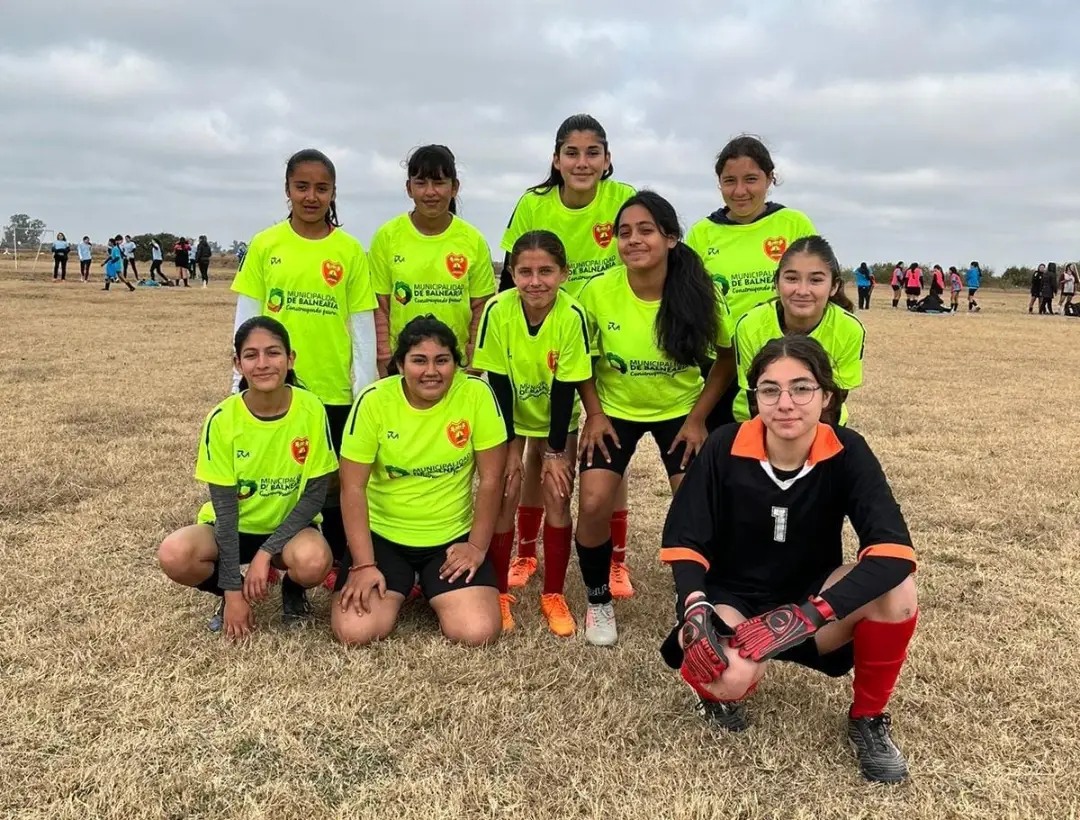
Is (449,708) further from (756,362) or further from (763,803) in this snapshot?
(756,362)

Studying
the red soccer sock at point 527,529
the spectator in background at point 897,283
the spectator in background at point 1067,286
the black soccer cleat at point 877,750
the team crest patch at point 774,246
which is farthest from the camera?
the spectator in background at point 897,283

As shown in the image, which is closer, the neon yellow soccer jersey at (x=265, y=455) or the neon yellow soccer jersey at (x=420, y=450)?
the neon yellow soccer jersey at (x=265, y=455)

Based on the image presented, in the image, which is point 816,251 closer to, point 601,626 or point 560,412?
point 560,412

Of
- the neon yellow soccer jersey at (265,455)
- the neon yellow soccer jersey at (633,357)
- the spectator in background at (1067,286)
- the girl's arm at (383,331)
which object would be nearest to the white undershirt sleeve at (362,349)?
the girl's arm at (383,331)

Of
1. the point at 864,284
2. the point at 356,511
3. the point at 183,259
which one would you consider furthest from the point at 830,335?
the point at 183,259

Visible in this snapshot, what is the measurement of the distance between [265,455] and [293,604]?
686 mm

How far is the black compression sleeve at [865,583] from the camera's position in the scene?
8.54 ft

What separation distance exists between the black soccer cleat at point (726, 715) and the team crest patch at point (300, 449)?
1954 mm

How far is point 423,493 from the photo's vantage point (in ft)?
12.6

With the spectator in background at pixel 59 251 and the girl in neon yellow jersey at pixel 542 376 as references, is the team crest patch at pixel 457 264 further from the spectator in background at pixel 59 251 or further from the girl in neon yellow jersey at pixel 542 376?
the spectator in background at pixel 59 251

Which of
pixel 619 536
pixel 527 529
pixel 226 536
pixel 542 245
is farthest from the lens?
pixel 527 529

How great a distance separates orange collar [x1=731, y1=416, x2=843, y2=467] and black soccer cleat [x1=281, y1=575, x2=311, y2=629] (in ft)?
6.61

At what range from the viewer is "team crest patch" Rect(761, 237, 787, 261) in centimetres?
392

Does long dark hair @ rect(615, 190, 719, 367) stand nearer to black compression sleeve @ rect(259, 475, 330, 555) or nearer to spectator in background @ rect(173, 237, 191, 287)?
black compression sleeve @ rect(259, 475, 330, 555)
